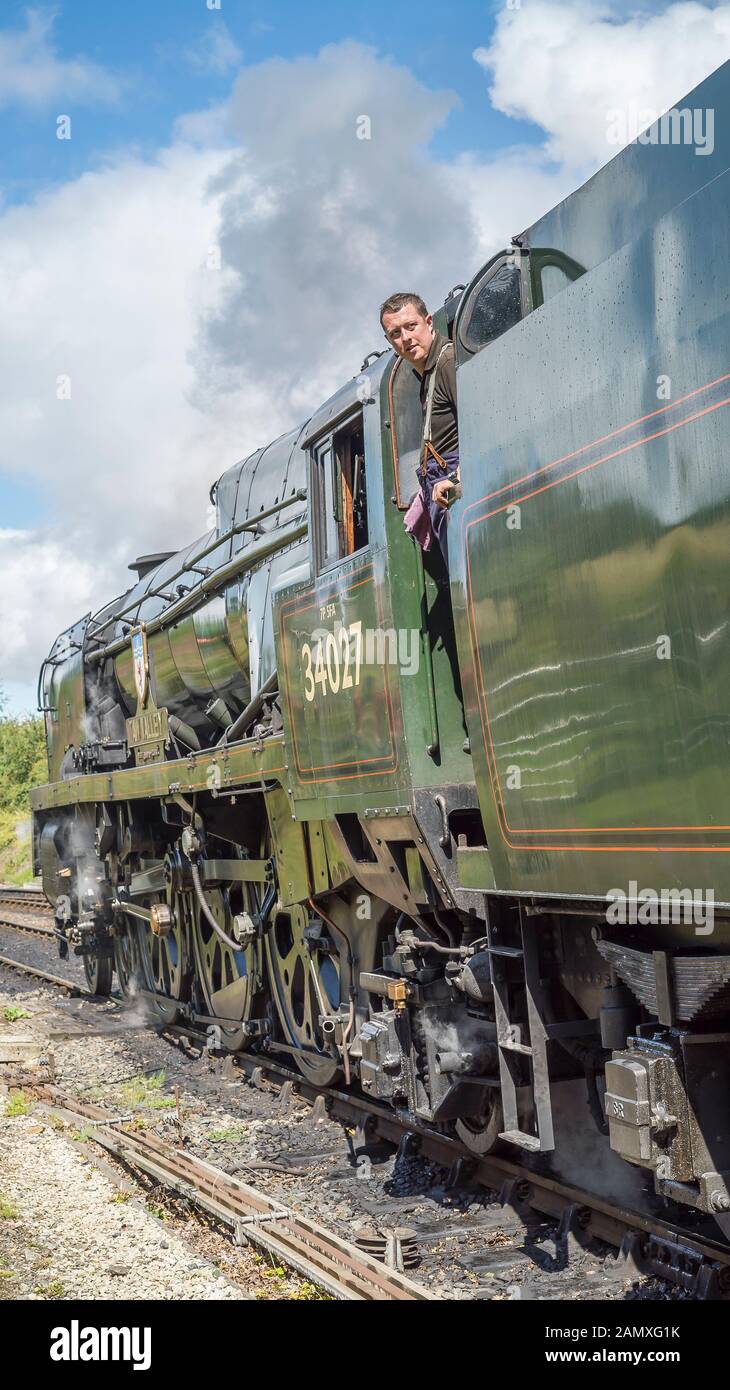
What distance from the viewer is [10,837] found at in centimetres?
3653

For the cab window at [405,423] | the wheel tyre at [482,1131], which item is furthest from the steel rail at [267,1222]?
the cab window at [405,423]

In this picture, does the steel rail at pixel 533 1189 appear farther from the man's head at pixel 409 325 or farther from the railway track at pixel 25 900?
the railway track at pixel 25 900

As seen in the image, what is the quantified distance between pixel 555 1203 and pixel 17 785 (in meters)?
37.0

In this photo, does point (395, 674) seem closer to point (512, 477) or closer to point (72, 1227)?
point (512, 477)

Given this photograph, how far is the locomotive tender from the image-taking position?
3275 millimetres

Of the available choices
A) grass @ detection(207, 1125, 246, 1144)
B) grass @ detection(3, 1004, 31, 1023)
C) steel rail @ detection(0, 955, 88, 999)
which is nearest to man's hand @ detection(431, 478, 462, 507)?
grass @ detection(207, 1125, 246, 1144)

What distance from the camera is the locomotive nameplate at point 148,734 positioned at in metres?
9.97

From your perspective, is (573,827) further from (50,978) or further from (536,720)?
(50,978)

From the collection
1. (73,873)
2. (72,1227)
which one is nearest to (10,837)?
(73,873)

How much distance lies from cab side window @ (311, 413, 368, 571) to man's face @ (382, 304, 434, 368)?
64 cm

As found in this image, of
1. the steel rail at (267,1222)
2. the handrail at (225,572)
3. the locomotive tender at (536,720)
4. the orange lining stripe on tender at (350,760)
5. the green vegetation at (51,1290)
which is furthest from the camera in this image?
the handrail at (225,572)

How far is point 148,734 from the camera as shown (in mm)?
10422

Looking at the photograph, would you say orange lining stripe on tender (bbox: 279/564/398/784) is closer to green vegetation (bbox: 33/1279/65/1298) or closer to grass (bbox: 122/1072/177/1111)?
green vegetation (bbox: 33/1279/65/1298)

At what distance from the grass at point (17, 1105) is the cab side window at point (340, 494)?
160 inches
